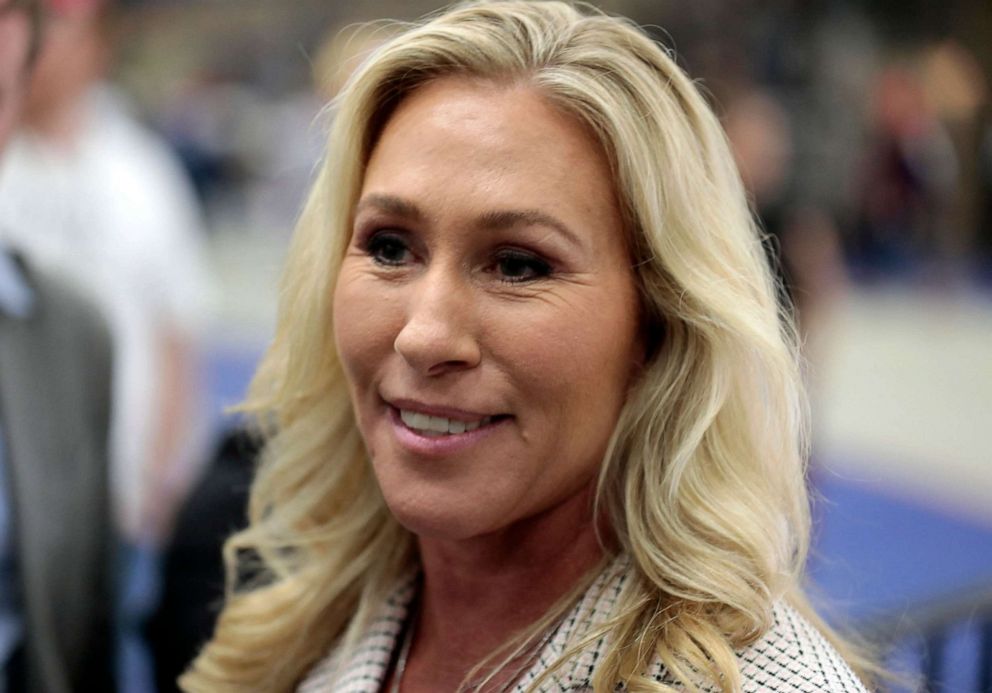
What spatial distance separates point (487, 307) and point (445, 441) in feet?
0.61

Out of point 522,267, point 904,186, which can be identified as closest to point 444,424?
point 522,267

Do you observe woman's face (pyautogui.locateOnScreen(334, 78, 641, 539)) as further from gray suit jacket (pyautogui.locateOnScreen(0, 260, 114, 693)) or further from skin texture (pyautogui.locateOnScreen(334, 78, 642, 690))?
gray suit jacket (pyautogui.locateOnScreen(0, 260, 114, 693))

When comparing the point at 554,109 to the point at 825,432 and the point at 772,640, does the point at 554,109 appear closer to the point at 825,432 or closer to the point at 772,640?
the point at 772,640

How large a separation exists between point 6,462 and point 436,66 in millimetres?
1168

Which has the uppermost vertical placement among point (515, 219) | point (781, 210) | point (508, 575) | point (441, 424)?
point (515, 219)

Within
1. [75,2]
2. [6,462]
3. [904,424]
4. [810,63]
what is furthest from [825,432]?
[810,63]

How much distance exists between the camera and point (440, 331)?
1.48m

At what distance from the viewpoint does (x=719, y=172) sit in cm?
165

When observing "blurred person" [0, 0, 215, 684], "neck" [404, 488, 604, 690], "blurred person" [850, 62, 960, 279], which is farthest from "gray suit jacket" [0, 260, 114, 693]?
"blurred person" [850, 62, 960, 279]

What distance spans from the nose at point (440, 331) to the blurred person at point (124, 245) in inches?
95.6

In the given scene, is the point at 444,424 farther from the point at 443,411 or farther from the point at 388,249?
the point at 388,249

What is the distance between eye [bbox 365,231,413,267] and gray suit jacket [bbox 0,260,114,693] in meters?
0.97

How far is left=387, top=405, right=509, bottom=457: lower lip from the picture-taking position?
59.7 inches

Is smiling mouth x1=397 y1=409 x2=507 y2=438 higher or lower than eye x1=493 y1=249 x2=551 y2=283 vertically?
lower
